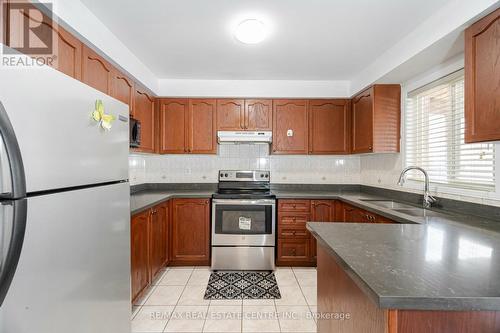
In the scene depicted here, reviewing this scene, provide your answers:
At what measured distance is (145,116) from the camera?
2.89 metres

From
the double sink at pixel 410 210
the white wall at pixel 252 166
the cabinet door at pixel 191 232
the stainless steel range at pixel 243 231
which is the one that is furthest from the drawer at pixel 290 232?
the double sink at pixel 410 210

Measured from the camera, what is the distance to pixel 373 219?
2.22m

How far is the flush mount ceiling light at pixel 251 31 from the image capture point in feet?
6.20

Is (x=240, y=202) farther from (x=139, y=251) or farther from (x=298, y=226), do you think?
(x=139, y=251)

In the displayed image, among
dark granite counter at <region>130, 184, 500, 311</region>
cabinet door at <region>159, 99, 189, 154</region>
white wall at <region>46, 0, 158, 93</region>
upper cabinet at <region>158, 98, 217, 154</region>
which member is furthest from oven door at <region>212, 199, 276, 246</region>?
white wall at <region>46, 0, 158, 93</region>

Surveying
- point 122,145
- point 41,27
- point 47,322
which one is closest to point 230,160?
point 122,145

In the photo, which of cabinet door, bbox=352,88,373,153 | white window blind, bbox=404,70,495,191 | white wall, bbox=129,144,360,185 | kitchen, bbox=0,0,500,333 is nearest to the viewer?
kitchen, bbox=0,0,500,333

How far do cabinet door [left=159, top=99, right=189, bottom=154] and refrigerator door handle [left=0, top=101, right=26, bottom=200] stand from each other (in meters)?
2.54

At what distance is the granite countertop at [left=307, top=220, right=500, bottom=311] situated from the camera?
65 centimetres

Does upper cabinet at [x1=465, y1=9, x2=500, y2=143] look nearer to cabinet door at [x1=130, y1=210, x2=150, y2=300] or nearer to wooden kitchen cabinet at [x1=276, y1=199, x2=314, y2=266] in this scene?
wooden kitchen cabinet at [x1=276, y1=199, x2=314, y2=266]

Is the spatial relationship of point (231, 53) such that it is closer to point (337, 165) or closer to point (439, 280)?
point (337, 165)

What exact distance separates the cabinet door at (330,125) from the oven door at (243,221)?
1.04 meters

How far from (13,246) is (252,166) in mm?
2888

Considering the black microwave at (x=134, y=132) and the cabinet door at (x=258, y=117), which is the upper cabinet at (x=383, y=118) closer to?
the cabinet door at (x=258, y=117)
